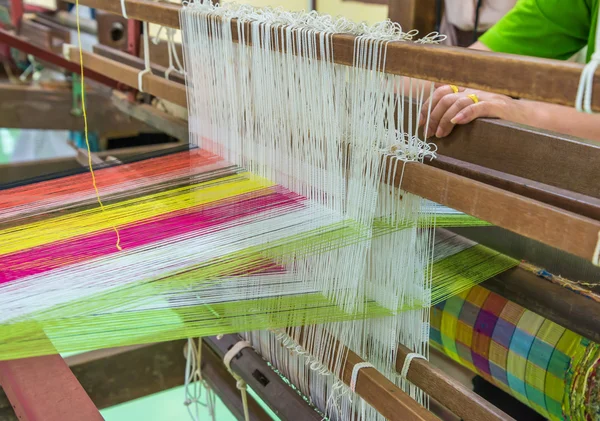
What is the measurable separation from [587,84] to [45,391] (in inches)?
29.1

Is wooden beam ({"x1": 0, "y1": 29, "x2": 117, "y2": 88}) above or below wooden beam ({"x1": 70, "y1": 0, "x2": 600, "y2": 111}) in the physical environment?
below

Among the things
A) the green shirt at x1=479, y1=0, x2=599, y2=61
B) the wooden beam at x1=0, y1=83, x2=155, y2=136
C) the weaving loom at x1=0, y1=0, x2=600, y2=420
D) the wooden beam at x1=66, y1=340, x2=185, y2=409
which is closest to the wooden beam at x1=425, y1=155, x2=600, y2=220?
the weaving loom at x1=0, y1=0, x2=600, y2=420

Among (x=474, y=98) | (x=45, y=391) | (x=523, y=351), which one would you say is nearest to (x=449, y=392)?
(x=523, y=351)

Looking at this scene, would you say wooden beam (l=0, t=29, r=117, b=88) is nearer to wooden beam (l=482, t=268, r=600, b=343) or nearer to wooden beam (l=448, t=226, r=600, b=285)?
wooden beam (l=448, t=226, r=600, b=285)

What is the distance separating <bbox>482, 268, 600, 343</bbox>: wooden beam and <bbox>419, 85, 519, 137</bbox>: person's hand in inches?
11.0

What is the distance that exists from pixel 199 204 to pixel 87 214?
0.19m

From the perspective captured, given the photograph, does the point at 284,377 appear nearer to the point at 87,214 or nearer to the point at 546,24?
the point at 87,214

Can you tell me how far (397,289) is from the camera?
96 cm

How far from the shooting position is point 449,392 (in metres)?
0.92

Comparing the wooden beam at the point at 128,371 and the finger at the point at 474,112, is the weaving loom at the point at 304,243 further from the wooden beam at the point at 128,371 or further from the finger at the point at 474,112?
the wooden beam at the point at 128,371

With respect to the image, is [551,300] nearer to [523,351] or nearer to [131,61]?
[523,351]

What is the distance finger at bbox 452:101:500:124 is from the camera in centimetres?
95

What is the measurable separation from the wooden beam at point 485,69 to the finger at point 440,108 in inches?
7.8

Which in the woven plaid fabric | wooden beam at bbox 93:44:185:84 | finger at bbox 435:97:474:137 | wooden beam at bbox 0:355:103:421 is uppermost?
finger at bbox 435:97:474:137
